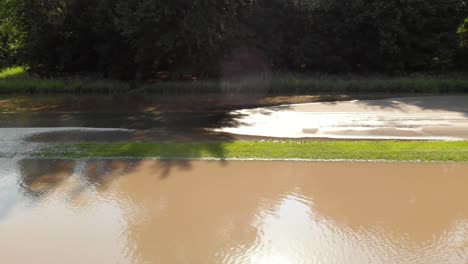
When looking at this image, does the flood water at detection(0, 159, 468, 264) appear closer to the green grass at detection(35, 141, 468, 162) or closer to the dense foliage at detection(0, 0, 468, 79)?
the green grass at detection(35, 141, 468, 162)

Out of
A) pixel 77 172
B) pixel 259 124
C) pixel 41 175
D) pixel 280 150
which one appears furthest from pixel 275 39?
pixel 41 175

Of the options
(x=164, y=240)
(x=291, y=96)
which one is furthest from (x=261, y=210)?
(x=291, y=96)

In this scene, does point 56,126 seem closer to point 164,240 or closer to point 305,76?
point 164,240

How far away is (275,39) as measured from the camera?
22.5 metres

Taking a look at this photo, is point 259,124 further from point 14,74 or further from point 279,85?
point 14,74

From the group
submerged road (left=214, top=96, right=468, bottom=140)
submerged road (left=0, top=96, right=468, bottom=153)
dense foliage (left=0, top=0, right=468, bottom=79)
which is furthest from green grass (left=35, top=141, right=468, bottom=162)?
dense foliage (left=0, top=0, right=468, bottom=79)

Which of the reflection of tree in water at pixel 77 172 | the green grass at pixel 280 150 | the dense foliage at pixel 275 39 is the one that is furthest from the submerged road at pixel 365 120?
the dense foliage at pixel 275 39

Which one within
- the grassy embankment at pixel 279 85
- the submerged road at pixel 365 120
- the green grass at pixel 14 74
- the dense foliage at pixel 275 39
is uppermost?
the dense foliage at pixel 275 39

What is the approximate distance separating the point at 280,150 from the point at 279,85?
30.6 feet

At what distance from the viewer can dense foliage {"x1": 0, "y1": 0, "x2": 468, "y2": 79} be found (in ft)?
68.2

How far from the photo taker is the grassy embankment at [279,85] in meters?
19.3

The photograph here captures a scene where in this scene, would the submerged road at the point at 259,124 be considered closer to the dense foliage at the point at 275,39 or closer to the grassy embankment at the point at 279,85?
the grassy embankment at the point at 279,85

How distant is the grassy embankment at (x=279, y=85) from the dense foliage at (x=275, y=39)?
3.85 ft

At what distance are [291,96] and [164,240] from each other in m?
13.0
